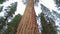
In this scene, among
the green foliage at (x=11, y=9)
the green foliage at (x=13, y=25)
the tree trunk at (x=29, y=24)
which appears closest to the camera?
the tree trunk at (x=29, y=24)

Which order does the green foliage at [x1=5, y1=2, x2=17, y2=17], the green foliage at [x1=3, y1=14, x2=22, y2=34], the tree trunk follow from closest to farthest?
the tree trunk, the green foliage at [x1=3, y1=14, x2=22, y2=34], the green foliage at [x1=5, y1=2, x2=17, y2=17]

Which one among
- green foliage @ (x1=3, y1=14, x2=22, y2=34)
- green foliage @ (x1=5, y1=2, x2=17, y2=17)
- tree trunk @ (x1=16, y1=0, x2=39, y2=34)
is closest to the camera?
tree trunk @ (x1=16, y1=0, x2=39, y2=34)

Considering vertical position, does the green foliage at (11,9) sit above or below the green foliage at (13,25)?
above

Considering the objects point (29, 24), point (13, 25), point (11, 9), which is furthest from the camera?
point (11, 9)

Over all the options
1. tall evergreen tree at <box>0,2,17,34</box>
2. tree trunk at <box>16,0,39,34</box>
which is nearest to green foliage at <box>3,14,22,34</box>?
tall evergreen tree at <box>0,2,17,34</box>

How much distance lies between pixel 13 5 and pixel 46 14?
1.11ft

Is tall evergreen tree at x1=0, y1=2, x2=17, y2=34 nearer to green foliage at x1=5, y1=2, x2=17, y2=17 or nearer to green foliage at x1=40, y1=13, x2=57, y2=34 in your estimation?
green foliage at x1=5, y1=2, x2=17, y2=17

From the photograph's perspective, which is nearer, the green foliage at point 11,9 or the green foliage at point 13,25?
the green foliage at point 13,25

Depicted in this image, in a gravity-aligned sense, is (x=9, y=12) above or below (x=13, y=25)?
above

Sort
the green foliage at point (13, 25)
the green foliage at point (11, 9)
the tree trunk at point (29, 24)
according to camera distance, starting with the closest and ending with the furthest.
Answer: the tree trunk at point (29, 24), the green foliage at point (13, 25), the green foliage at point (11, 9)

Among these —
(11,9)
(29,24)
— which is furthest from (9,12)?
(29,24)

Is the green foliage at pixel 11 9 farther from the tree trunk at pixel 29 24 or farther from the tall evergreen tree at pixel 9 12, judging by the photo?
the tree trunk at pixel 29 24

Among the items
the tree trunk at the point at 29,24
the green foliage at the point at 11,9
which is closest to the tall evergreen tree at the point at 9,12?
the green foliage at the point at 11,9

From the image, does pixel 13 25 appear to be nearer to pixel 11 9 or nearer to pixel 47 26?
pixel 11 9
